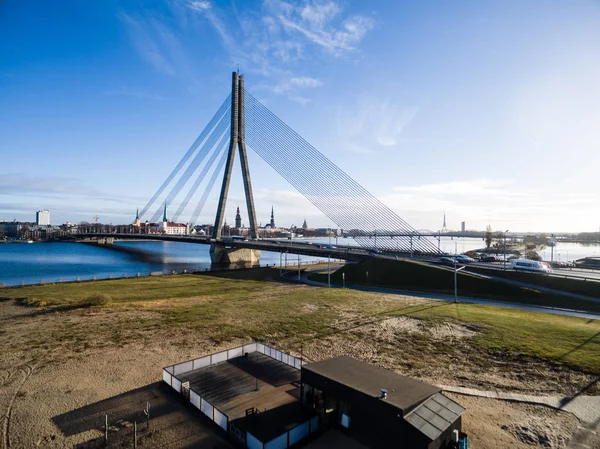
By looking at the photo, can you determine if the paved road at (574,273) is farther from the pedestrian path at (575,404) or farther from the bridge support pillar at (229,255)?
the bridge support pillar at (229,255)

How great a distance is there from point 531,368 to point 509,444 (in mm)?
8731

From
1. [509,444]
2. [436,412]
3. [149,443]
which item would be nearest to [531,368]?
[509,444]

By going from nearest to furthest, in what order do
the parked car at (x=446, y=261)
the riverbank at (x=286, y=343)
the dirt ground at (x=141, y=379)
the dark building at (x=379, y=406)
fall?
the dark building at (x=379, y=406)
the dirt ground at (x=141, y=379)
the riverbank at (x=286, y=343)
the parked car at (x=446, y=261)

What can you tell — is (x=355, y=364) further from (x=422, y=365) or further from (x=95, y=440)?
(x=95, y=440)

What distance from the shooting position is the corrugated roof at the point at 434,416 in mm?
11219

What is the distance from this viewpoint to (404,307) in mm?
35250

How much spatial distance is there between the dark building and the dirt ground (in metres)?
2.76

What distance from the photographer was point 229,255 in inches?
3661

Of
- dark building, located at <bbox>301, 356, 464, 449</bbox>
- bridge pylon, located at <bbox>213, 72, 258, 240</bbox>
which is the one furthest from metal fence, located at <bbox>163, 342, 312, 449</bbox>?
bridge pylon, located at <bbox>213, 72, 258, 240</bbox>

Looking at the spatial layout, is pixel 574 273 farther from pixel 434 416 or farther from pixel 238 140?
pixel 238 140

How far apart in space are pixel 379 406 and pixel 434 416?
1.99 meters

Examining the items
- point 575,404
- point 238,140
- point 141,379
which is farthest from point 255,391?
point 238,140

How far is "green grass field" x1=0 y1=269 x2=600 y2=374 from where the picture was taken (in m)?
24.0

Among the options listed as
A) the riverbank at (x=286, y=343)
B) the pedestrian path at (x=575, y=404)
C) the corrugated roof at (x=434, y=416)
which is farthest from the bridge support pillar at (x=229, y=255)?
the corrugated roof at (x=434, y=416)
